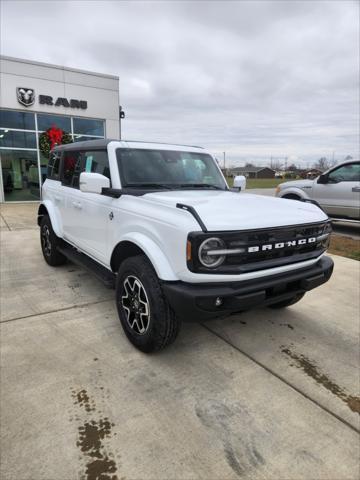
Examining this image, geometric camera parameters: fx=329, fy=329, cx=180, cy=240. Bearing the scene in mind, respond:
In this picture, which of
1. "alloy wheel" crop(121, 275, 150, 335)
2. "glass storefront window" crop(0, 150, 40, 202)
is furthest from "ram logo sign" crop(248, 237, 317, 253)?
"glass storefront window" crop(0, 150, 40, 202)

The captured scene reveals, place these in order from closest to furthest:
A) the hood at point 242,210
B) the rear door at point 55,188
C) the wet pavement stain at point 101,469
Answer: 1. the wet pavement stain at point 101,469
2. the hood at point 242,210
3. the rear door at point 55,188

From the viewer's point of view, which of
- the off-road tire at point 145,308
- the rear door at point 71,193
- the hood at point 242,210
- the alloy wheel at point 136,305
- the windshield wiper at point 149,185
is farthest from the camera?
the rear door at point 71,193

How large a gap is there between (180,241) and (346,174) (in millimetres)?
7443

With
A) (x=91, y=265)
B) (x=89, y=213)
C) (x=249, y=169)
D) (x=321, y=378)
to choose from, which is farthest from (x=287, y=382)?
(x=249, y=169)

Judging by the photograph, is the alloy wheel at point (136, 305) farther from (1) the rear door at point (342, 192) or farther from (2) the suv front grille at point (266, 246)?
(1) the rear door at point (342, 192)

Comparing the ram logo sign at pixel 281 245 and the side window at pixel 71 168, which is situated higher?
the side window at pixel 71 168

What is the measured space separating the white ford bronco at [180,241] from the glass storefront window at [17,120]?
37.8 ft

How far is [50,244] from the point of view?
5105 mm

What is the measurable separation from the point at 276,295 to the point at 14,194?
46.3ft

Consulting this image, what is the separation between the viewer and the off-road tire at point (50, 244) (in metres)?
4.98

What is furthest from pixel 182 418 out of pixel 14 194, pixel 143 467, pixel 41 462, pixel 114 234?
pixel 14 194

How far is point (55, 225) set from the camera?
4797mm

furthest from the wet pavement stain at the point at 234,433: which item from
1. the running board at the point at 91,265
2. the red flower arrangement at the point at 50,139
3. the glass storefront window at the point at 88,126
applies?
the glass storefront window at the point at 88,126

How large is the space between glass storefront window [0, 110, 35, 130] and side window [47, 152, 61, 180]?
9946 mm
